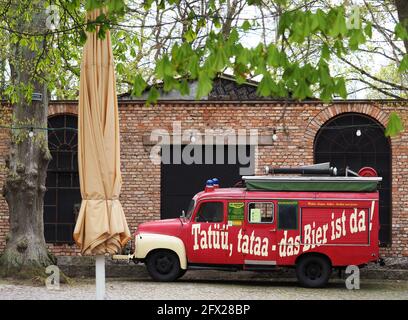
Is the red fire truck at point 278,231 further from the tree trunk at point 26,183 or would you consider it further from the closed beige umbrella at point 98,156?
the closed beige umbrella at point 98,156

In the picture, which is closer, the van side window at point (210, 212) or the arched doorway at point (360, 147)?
the van side window at point (210, 212)

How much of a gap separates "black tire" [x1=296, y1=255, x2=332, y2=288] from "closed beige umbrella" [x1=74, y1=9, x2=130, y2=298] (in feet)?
25.1

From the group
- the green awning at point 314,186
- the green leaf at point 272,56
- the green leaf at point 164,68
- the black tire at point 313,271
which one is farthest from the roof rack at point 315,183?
the green leaf at point 272,56

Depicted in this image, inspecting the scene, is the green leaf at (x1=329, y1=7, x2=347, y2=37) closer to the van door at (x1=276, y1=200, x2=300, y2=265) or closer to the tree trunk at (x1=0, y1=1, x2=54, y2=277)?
the tree trunk at (x1=0, y1=1, x2=54, y2=277)

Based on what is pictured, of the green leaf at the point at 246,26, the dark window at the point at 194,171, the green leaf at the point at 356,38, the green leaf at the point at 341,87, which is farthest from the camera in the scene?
the dark window at the point at 194,171

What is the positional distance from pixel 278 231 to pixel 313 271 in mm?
1116

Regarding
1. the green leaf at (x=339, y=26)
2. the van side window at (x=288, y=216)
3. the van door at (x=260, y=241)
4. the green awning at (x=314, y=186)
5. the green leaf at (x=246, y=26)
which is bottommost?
the van door at (x=260, y=241)

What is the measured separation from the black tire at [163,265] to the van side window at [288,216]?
7.61 feet

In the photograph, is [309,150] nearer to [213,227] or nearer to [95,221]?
[213,227]

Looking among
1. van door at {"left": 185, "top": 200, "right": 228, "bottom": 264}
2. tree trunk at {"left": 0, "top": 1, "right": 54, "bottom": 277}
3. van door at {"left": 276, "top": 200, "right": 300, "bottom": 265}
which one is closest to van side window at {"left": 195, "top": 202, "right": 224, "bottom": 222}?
van door at {"left": 185, "top": 200, "right": 228, "bottom": 264}

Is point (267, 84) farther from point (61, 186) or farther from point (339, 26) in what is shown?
point (61, 186)

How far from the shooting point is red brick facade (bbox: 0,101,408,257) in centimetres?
1920

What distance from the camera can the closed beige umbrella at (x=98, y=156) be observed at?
368 inches
